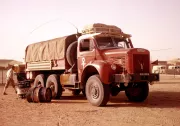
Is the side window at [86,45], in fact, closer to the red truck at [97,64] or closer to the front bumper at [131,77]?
the red truck at [97,64]

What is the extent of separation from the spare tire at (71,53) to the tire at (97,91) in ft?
7.09

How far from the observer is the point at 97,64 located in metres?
9.20

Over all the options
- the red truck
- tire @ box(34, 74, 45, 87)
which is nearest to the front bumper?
the red truck

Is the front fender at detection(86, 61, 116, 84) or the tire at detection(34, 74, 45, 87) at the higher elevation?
the front fender at detection(86, 61, 116, 84)

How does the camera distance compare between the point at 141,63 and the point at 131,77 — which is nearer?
the point at 131,77

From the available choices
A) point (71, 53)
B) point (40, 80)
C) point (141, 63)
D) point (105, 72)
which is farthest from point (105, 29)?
point (40, 80)

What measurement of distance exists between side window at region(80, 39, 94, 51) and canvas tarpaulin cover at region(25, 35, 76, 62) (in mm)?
1434

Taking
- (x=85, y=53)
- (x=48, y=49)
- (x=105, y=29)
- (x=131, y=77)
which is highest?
(x=105, y=29)

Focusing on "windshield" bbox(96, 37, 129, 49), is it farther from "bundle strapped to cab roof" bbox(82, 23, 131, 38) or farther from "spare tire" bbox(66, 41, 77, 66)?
"spare tire" bbox(66, 41, 77, 66)

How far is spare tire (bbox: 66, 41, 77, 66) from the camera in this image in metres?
11.6

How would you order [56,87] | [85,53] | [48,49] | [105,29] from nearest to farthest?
[85,53]
[105,29]
[56,87]
[48,49]

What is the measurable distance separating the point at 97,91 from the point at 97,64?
0.99 meters

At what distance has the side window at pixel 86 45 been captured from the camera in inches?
410

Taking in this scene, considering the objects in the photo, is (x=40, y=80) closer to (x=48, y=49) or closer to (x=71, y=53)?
(x=48, y=49)
